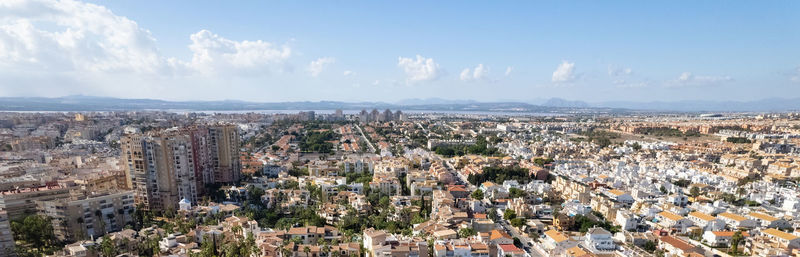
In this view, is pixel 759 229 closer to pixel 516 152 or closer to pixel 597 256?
pixel 597 256

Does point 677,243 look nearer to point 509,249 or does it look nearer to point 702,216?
point 702,216

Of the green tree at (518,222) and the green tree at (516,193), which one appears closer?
the green tree at (518,222)

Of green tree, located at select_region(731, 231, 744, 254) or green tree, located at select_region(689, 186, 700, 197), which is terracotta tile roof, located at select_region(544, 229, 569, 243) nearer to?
green tree, located at select_region(731, 231, 744, 254)

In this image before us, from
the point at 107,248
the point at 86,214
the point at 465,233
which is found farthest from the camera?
the point at 86,214

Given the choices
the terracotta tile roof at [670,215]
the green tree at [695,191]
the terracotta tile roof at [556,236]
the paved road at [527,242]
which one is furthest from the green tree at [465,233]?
the green tree at [695,191]

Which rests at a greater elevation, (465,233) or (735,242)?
(465,233)

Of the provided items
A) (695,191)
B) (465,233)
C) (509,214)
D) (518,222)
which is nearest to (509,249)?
(465,233)

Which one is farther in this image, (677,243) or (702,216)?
(702,216)

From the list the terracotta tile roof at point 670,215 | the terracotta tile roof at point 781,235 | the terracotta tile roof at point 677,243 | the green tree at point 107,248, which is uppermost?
the green tree at point 107,248

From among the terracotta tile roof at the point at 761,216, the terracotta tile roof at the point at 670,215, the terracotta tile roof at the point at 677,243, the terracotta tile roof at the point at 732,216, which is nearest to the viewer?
the terracotta tile roof at the point at 677,243

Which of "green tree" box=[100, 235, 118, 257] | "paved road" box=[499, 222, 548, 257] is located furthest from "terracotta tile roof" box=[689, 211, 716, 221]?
"green tree" box=[100, 235, 118, 257]

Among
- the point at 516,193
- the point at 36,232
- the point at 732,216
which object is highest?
the point at 36,232

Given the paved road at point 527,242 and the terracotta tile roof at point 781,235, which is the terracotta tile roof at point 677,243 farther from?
the paved road at point 527,242
